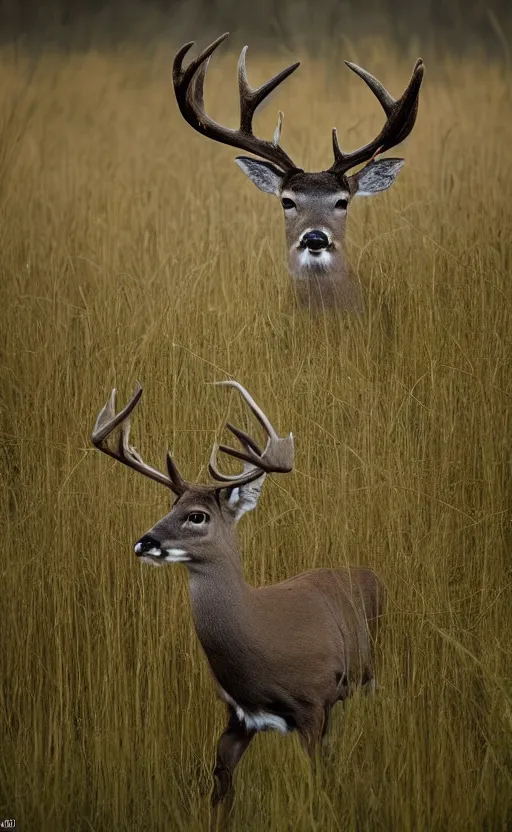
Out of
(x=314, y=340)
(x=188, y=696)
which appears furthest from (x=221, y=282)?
(x=188, y=696)

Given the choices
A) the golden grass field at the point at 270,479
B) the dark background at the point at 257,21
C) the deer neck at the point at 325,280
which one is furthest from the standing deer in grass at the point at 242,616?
the dark background at the point at 257,21

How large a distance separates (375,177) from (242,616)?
2.16 meters

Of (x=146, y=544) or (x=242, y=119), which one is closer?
(x=146, y=544)

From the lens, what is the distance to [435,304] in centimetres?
473

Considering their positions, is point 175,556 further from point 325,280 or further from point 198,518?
point 325,280

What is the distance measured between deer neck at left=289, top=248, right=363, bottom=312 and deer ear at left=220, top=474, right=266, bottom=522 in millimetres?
1705

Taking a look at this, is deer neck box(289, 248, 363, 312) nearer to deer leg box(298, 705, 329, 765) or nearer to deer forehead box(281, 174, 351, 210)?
deer forehead box(281, 174, 351, 210)

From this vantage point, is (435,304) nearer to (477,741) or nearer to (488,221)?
(488,221)

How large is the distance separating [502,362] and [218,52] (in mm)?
2598

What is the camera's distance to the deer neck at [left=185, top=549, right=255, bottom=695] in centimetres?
345

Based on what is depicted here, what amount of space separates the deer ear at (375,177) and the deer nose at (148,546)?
2.19 m

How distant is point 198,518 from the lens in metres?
3.40

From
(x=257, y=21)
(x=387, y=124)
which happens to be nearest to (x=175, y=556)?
(x=387, y=124)

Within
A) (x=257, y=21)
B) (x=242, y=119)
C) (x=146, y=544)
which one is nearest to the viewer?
(x=146, y=544)
